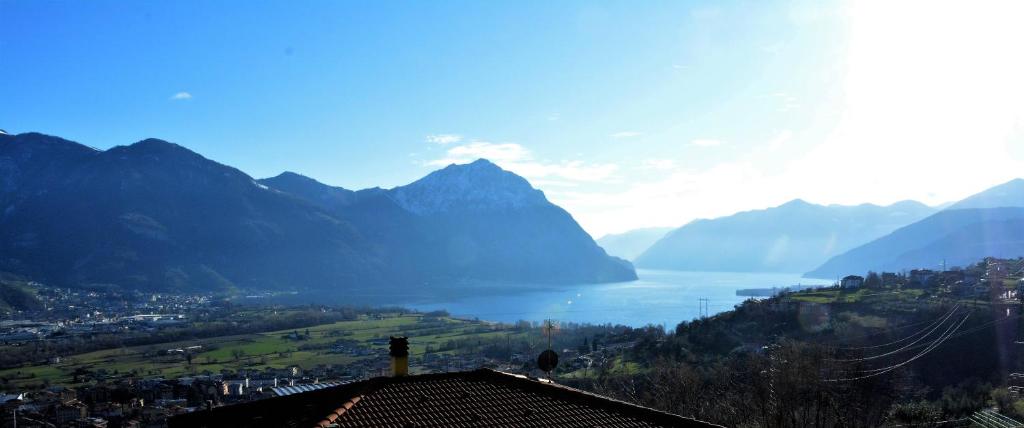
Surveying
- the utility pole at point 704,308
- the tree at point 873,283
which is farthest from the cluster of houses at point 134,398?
the utility pole at point 704,308

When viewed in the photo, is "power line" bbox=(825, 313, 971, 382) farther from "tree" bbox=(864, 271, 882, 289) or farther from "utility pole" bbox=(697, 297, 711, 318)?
"utility pole" bbox=(697, 297, 711, 318)

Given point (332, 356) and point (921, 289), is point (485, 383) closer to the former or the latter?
point (332, 356)

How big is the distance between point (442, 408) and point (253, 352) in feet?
161

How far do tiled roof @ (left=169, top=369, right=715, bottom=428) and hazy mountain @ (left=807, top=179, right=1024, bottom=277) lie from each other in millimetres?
114283

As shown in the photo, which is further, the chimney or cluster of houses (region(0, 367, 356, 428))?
cluster of houses (region(0, 367, 356, 428))

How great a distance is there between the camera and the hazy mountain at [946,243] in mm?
115875

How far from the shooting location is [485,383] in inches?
279

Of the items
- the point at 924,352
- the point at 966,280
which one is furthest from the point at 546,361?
the point at 966,280

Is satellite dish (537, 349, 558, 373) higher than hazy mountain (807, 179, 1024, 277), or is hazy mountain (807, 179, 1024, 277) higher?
hazy mountain (807, 179, 1024, 277)

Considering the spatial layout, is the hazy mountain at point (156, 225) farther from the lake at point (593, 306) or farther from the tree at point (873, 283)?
the tree at point (873, 283)

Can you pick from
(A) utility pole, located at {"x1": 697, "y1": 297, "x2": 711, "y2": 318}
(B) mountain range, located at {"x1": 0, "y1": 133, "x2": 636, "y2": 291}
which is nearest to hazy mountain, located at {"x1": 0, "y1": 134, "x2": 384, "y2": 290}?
(B) mountain range, located at {"x1": 0, "y1": 133, "x2": 636, "y2": 291}

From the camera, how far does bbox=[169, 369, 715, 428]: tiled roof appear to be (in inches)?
233

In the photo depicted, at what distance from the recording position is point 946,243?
428 feet

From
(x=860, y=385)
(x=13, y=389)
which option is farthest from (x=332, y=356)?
(x=860, y=385)
